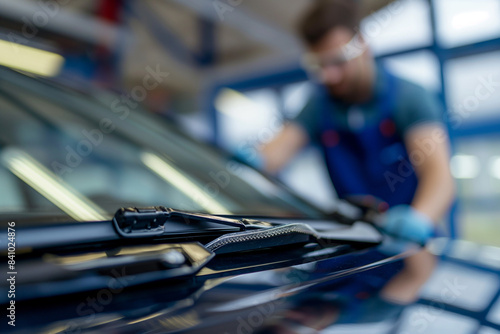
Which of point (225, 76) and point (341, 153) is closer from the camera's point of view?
point (341, 153)

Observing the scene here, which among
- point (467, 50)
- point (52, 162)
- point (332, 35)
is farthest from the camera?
point (467, 50)

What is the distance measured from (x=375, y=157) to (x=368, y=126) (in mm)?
153

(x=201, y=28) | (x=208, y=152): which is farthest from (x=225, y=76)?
(x=208, y=152)

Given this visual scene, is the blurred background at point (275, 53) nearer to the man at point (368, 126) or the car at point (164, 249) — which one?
the man at point (368, 126)

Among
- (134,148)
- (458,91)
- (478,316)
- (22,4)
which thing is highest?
(22,4)

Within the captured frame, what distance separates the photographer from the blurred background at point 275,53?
3070 mm

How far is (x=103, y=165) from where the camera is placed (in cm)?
93

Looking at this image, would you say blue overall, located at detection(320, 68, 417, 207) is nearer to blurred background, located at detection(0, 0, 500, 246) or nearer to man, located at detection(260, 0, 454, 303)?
man, located at detection(260, 0, 454, 303)

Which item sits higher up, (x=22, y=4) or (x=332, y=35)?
(x=22, y=4)

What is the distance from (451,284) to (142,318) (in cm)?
53

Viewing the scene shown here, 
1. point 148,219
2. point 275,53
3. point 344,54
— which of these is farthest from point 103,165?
point 275,53

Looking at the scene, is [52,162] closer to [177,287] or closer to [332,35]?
[177,287]

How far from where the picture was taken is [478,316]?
536 millimetres

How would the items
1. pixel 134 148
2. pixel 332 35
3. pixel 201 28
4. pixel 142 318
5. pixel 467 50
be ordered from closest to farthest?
pixel 142 318 < pixel 134 148 < pixel 332 35 < pixel 467 50 < pixel 201 28
